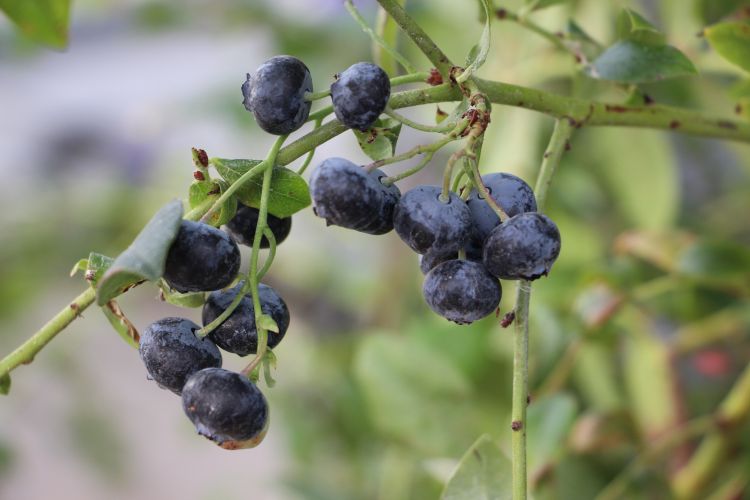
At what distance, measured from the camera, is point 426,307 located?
4.46ft

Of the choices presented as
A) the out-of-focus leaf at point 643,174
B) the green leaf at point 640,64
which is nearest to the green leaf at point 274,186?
the green leaf at point 640,64

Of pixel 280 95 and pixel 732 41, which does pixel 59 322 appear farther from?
pixel 732 41

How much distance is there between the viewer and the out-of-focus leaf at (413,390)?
0.99 m

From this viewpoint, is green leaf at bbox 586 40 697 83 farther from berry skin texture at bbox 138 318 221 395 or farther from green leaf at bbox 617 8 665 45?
berry skin texture at bbox 138 318 221 395

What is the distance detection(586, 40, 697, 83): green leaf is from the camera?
1.95 feet

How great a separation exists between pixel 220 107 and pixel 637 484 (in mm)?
1169

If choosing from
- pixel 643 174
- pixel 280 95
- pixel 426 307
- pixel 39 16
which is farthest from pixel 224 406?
pixel 426 307

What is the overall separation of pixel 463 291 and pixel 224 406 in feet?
0.45

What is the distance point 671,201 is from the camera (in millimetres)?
1039

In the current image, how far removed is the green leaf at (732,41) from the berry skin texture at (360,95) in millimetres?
280

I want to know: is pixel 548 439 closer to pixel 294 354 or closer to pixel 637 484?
pixel 637 484

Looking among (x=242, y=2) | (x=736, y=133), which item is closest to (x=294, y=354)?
(x=242, y=2)

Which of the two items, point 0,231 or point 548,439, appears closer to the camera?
point 548,439

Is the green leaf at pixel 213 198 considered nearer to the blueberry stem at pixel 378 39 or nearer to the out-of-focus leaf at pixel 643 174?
the blueberry stem at pixel 378 39
